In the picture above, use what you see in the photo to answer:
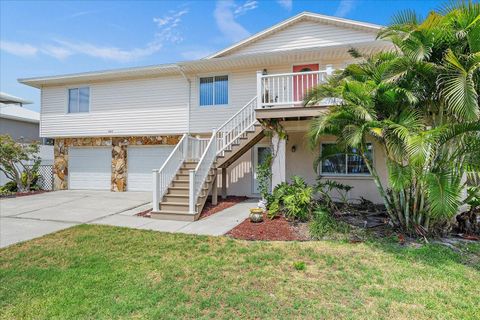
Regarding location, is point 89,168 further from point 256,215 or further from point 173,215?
point 256,215

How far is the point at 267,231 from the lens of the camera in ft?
22.0

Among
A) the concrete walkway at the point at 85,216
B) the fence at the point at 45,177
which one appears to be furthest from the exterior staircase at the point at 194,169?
the fence at the point at 45,177

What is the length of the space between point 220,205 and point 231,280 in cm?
580

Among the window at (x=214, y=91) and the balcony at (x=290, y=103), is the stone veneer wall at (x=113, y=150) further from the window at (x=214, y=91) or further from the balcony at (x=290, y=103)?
the balcony at (x=290, y=103)

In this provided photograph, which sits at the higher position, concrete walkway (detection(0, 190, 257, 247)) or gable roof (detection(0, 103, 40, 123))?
gable roof (detection(0, 103, 40, 123))

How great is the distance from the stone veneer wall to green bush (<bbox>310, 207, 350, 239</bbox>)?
313 inches

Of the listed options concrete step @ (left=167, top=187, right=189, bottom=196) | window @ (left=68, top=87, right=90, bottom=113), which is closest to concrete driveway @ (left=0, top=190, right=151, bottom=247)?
concrete step @ (left=167, top=187, right=189, bottom=196)

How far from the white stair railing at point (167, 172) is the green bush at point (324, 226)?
427cm

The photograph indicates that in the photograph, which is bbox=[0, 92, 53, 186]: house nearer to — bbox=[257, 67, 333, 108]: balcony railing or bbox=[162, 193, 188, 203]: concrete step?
bbox=[162, 193, 188, 203]: concrete step

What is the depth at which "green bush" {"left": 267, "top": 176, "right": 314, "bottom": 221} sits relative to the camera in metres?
7.41

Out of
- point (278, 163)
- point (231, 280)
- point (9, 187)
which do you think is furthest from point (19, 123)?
point (231, 280)

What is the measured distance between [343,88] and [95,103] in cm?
1192

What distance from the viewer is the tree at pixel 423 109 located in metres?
5.10

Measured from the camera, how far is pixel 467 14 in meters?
5.22
